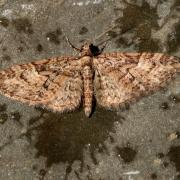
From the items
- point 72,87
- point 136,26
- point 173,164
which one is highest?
point 136,26

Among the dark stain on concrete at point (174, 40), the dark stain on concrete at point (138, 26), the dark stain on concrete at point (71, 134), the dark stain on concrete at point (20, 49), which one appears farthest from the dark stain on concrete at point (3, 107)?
the dark stain on concrete at point (174, 40)

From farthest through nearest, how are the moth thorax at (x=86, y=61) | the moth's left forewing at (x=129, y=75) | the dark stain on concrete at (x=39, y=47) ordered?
the dark stain on concrete at (x=39, y=47) < the moth thorax at (x=86, y=61) < the moth's left forewing at (x=129, y=75)

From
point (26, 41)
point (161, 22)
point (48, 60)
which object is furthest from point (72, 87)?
point (161, 22)

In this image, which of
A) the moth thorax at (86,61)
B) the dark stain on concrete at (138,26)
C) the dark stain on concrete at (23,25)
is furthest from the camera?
the dark stain on concrete at (23,25)

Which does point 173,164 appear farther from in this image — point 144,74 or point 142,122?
point 144,74

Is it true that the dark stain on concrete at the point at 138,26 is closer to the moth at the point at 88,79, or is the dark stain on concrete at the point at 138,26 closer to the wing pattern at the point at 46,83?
the moth at the point at 88,79

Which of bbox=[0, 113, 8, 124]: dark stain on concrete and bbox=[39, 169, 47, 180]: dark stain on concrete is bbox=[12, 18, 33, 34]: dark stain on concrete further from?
bbox=[39, 169, 47, 180]: dark stain on concrete

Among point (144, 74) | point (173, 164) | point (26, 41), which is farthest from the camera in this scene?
point (26, 41)
